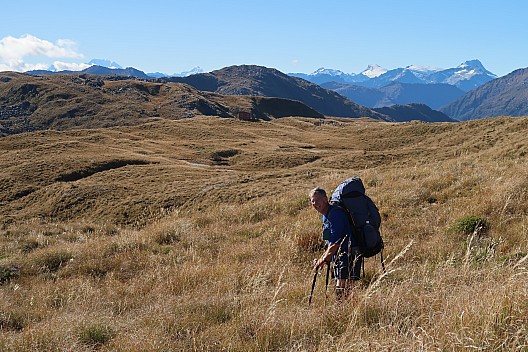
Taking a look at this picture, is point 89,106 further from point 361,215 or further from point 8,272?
point 361,215

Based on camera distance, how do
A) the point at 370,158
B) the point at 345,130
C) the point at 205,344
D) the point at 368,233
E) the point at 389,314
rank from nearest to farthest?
the point at 205,344, the point at 389,314, the point at 368,233, the point at 370,158, the point at 345,130

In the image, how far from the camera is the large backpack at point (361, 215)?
5.54 metres

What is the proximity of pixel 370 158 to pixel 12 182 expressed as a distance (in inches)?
1305

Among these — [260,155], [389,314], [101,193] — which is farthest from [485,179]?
[260,155]

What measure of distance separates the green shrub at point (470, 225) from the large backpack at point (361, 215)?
3.48m

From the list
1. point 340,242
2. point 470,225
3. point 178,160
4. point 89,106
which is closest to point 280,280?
point 340,242

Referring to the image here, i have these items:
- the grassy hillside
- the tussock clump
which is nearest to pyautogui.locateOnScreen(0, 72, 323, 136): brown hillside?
the grassy hillside

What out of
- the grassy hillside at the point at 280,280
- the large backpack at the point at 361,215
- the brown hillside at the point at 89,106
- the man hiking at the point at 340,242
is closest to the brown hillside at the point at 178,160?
the grassy hillside at the point at 280,280

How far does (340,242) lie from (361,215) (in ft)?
1.57

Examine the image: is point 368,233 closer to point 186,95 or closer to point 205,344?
point 205,344

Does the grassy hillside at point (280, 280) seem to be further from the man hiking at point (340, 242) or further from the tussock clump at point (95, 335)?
the man hiking at point (340, 242)

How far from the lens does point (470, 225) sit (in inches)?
323

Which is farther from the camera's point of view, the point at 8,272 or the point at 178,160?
the point at 178,160

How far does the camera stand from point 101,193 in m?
31.7
